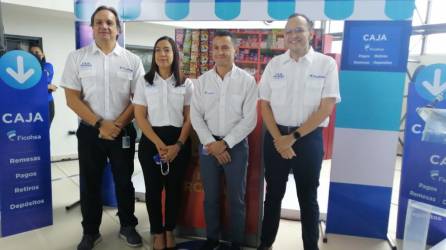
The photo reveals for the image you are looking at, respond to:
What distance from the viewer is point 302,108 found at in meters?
2.10

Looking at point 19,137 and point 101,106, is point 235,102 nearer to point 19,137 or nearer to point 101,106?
point 101,106

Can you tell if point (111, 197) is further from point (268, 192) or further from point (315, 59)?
point (315, 59)

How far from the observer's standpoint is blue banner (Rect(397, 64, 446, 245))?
2469 mm

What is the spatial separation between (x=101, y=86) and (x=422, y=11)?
541 centimetres

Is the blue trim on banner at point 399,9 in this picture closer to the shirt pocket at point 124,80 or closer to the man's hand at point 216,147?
the man's hand at point 216,147

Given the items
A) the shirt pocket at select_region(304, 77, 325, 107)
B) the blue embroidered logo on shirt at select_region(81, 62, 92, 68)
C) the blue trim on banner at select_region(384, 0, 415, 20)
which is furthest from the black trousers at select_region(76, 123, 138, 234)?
the blue trim on banner at select_region(384, 0, 415, 20)

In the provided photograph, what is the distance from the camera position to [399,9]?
2.39 meters

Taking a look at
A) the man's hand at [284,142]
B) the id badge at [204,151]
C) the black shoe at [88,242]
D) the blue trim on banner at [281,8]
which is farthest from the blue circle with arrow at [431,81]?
the black shoe at [88,242]

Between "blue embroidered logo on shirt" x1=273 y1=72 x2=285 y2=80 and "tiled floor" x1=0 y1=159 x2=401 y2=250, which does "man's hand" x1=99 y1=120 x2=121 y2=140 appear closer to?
"tiled floor" x1=0 y1=159 x2=401 y2=250

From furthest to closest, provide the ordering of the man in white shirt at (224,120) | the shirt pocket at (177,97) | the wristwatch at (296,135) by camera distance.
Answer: the shirt pocket at (177,97) < the man in white shirt at (224,120) < the wristwatch at (296,135)

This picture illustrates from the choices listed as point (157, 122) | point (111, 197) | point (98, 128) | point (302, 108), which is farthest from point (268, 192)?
point (111, 197)

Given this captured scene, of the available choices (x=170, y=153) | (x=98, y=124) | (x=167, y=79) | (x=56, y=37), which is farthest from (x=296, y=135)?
(x=56, y=37)

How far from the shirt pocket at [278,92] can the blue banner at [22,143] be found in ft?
6.09

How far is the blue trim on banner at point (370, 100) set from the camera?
Result: 8.29 feet
